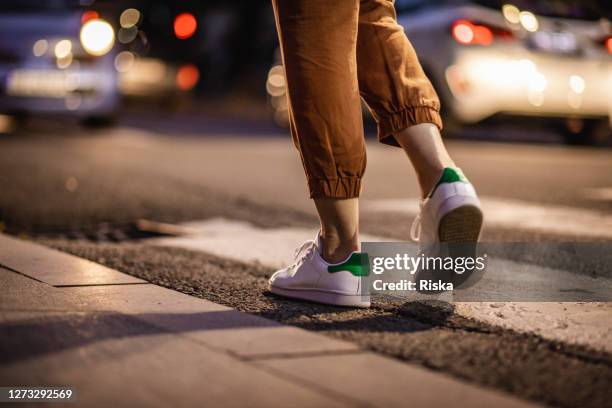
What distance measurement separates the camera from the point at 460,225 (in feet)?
10.2

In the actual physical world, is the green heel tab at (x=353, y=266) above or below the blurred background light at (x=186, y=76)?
below

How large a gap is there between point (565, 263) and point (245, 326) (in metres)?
1.68

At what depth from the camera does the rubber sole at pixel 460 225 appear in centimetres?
309

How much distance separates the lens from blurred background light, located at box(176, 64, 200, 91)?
52.0 ft

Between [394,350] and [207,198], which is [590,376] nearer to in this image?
[394,350]

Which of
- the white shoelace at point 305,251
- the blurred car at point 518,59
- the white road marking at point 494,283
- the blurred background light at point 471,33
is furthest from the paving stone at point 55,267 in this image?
the blurred background light at point 471,33

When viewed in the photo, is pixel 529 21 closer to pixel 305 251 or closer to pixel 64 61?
pixel 64 61

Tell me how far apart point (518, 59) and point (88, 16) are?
476 centimetres

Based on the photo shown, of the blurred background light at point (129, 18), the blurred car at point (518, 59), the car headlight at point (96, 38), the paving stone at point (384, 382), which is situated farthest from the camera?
the blurred background light at point (129, 18)

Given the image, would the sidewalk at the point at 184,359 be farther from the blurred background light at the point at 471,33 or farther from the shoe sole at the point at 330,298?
the blurred background light at the point at 471,33

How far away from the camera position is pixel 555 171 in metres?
8.19

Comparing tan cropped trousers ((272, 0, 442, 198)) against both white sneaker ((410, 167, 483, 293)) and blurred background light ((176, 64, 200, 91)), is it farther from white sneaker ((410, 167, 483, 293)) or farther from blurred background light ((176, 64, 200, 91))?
blurred background light ((176, 64, 200, 91))

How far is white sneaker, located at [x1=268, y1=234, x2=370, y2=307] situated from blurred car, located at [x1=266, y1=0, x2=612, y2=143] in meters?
6.53

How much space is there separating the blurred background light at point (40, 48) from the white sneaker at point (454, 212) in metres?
8.92
